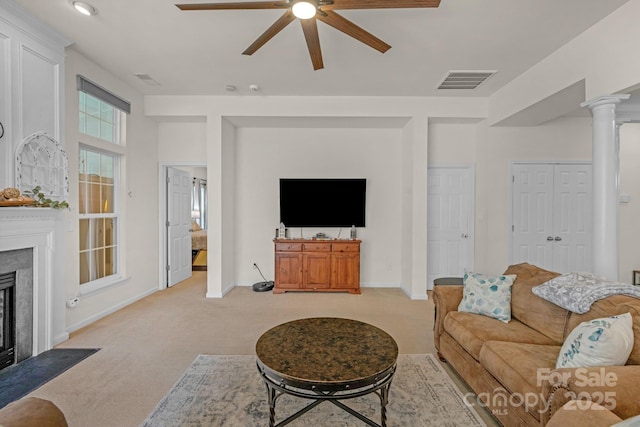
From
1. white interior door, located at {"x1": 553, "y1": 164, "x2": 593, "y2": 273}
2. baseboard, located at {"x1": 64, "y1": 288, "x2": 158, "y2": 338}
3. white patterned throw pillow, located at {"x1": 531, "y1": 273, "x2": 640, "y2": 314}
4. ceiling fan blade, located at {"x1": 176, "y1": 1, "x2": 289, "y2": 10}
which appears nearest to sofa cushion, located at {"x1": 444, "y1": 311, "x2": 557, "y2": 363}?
white patterned throw pillow, located at {"x1": 531, "y1": 273, "x2": 640, "y2": 314}

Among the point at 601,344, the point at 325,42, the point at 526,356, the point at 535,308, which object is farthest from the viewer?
the point at 325,42

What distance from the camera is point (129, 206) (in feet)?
14.7

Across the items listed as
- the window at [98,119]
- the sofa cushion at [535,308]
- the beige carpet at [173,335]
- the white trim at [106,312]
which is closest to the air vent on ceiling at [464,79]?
the sofa cushion at [535,308]

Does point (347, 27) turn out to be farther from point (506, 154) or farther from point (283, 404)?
point (506, 154)

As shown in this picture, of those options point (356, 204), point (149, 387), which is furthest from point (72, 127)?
point (356, 204)

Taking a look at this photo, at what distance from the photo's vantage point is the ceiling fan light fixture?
6.63 feet

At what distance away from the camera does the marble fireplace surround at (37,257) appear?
2.60m

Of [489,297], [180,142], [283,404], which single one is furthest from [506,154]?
[180,142]

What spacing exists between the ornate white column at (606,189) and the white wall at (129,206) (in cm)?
512

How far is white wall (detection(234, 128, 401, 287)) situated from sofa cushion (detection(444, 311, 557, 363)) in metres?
2.83

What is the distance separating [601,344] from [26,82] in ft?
14.7

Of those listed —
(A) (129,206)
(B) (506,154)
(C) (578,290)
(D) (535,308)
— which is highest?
(B) (506,154)

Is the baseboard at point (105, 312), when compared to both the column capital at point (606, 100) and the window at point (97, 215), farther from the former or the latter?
the column capital at point (606, 100)

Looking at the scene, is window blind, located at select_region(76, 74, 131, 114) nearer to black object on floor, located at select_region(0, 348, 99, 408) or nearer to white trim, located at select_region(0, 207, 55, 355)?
white trim, located at select_region(0, 207, 55, 355)
